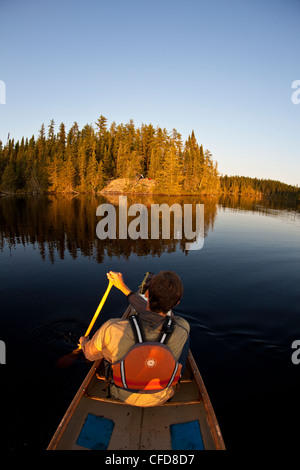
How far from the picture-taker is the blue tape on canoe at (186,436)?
3406 millimetres

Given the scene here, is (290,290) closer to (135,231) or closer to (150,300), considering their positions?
(150,300)

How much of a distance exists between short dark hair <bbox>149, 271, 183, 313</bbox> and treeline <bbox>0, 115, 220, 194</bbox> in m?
65.1

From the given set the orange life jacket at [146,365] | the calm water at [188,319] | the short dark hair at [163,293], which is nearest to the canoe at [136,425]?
the orange life jacket at [146,365]

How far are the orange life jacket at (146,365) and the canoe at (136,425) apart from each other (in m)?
0.81

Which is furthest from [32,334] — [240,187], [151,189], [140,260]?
[240,187]

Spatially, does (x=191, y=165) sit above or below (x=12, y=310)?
above

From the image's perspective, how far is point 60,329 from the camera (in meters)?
7.70

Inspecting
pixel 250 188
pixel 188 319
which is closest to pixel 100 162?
pixel 188 319

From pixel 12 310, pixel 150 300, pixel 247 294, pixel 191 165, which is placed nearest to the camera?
pixel 150 300

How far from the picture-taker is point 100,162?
74625 millimetres

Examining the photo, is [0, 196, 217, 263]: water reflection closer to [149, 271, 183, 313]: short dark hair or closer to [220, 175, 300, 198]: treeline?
[149, 271, 183, 313]: short dark hair

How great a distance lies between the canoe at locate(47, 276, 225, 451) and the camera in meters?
3.38

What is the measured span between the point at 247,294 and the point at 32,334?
8.49m

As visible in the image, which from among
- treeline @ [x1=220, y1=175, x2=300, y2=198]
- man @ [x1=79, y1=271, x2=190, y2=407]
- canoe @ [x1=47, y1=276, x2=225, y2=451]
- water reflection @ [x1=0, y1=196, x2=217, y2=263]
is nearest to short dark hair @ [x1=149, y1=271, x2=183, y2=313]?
man @ [x1=79, y1=271, x2=190, y2=407]
